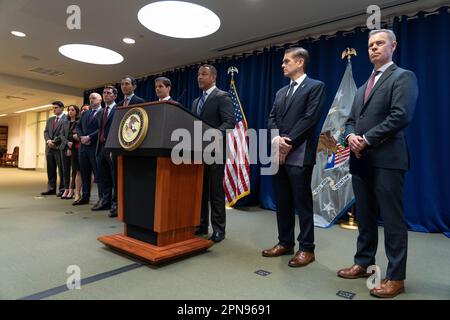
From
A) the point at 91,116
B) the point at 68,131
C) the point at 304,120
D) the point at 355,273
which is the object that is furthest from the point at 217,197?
the point at 68,131

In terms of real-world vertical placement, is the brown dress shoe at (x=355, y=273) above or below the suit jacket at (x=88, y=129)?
below

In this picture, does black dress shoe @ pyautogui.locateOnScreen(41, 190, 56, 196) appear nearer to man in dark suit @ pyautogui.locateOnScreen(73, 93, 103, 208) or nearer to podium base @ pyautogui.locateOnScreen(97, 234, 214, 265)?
man in dark suit @ pyautogui.locateOnScreen(73, 93, 103, 208)

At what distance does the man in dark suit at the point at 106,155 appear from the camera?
363cm

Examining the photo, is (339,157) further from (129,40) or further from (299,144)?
(129,40)

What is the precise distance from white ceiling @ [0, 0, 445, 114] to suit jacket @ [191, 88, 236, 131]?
1569 mm

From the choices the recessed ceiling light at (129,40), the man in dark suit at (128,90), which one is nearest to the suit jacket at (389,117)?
the man in dark suit at (128,90)

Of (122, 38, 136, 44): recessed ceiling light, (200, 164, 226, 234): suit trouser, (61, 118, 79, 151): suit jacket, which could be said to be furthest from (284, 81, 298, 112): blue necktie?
(61, 118, 79, 151): suit jacket

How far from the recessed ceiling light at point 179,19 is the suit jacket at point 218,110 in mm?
1706

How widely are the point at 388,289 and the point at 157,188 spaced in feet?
4.73

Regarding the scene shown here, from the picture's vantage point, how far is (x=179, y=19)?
4.17 metres

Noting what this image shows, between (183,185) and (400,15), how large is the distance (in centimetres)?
345

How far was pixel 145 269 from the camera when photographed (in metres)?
1.85

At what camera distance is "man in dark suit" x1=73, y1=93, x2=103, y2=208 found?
396 cm

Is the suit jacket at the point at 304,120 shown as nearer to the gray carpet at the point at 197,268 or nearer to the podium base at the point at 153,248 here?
the gray carpet at the point at 197,268
